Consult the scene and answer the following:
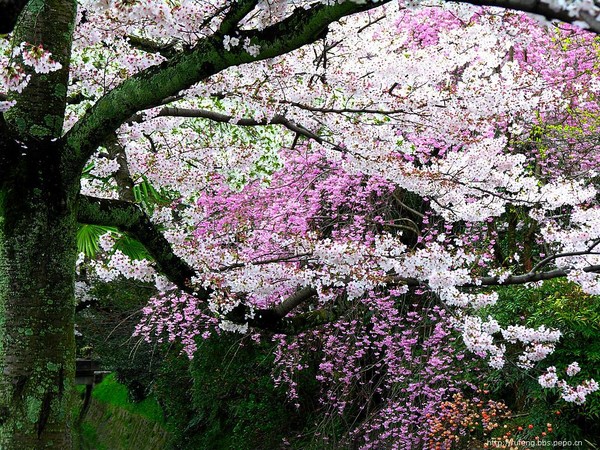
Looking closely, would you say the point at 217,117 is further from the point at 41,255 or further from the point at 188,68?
the point at 188,68

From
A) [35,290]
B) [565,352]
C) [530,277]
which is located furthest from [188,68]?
[565,352]

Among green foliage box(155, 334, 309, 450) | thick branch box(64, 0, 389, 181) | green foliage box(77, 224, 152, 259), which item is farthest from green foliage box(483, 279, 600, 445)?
thick branch box(64, 0, 389, 181)

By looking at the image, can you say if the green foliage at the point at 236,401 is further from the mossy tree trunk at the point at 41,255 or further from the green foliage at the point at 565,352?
the mossy tree trunk at the point at 41,255

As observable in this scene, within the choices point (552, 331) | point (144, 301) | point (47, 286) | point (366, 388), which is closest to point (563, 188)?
point (552, 331)

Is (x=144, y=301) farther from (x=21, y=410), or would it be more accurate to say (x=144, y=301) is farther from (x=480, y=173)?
(x=21, y=410)

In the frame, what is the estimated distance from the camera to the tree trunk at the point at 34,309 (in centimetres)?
338

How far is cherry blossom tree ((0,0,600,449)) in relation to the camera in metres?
3.39

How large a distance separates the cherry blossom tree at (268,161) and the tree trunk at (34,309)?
0.01m

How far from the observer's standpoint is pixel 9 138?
11.2 feet

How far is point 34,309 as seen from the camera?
344 cm

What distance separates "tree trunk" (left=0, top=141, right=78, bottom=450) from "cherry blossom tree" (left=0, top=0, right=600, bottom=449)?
0.4 inches

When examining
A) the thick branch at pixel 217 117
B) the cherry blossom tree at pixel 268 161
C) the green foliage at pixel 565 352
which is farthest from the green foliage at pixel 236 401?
the thick branch at pixel 217 117

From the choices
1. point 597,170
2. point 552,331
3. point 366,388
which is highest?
point 597,170

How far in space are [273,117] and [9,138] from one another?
2751mm
